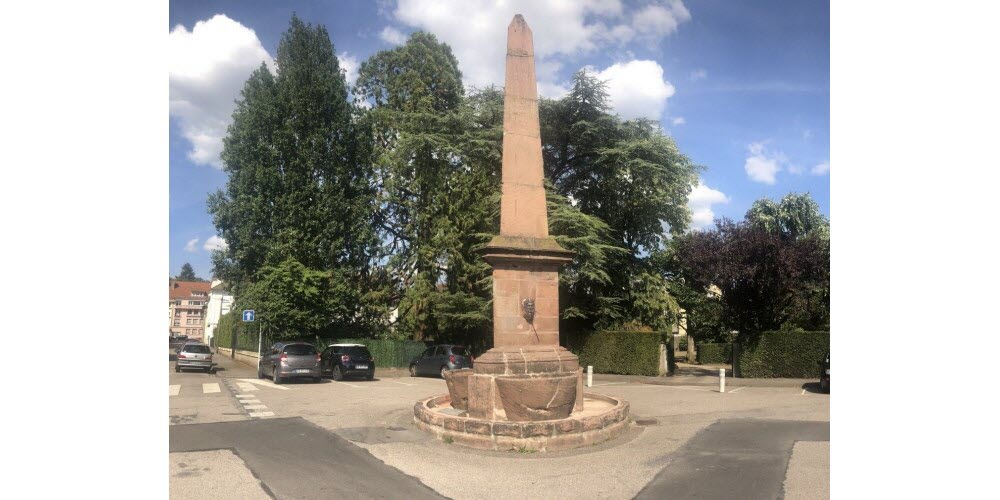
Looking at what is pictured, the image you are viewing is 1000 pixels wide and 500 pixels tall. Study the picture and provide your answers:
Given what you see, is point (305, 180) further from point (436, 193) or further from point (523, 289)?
point (523, 289)

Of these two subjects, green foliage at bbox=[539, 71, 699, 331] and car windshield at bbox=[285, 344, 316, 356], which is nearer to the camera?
car windshield at bbox=[285, 344, 316, 356]

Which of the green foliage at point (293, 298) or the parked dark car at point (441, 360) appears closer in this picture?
the parked dark car at point (441, 360)

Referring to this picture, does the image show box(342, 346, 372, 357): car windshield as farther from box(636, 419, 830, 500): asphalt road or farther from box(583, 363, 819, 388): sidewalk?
box(636, 419, 830, 500): asphalt road

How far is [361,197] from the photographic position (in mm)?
27906

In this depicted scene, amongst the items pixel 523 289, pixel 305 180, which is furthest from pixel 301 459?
pixel 305 180

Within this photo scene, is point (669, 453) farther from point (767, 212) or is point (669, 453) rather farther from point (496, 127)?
point (767, 212)

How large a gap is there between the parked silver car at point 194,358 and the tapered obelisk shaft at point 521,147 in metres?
18.8

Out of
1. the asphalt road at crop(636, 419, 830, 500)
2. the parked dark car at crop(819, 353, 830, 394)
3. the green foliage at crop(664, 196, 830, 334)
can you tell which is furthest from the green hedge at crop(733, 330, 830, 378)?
the asphalt road at crop(636, 419, 830, 500)

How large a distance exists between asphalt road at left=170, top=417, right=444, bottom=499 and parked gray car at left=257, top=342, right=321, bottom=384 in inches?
366

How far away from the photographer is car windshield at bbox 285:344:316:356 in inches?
805

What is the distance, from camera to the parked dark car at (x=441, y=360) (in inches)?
926

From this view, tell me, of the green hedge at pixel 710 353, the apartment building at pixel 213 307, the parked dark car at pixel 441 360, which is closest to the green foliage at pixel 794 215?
the green hedge at pixel 710 353

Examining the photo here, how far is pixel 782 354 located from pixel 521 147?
1573 cm

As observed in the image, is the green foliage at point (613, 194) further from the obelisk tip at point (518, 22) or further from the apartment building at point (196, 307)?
the apartment building at point (196, 307)
